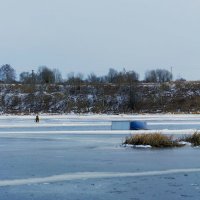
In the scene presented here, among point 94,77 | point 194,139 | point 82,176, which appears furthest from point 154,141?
point 94,77

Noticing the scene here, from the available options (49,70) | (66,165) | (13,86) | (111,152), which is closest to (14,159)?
A: (66,165)

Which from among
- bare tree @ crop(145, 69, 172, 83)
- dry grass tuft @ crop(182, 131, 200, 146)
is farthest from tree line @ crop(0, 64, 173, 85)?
dry grass tuft @ crop(182, 131, 200, 146)

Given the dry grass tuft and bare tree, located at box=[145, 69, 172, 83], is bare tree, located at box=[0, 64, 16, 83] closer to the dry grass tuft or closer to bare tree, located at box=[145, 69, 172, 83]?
bare tree, located at box=[145, 69, 172, 83]

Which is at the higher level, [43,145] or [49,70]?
[49,70]

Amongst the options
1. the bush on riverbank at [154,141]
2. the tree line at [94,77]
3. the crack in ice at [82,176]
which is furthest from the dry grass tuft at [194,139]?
the tree line at [94,77]

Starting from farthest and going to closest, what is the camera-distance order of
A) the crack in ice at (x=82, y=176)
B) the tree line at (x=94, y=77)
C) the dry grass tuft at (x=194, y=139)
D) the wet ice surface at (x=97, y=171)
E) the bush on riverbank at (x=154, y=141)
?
the tree line at (x=94, y=77) < the dry grass tuft at (x=194, y=139) < the bush on riverbank at (x=154, y=141) < the crack in ice at (x=82, y=176) < the wet ice surface at (x=97, y=171)

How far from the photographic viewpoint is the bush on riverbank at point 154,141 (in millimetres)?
20344

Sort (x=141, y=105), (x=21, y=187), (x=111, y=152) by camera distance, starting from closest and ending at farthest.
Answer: (x=21, y=187)
(x=111, y=152)
(x=141, y=105)

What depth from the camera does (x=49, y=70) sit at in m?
111

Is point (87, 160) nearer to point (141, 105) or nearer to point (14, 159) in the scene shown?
point (14, 159)

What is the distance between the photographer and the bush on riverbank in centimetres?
2034

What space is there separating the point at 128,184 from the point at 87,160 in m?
4.27

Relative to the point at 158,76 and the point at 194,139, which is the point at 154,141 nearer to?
the point at 194,139

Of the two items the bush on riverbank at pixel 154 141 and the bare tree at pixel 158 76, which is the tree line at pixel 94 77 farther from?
the bush on riverbank at pixel 154 141
